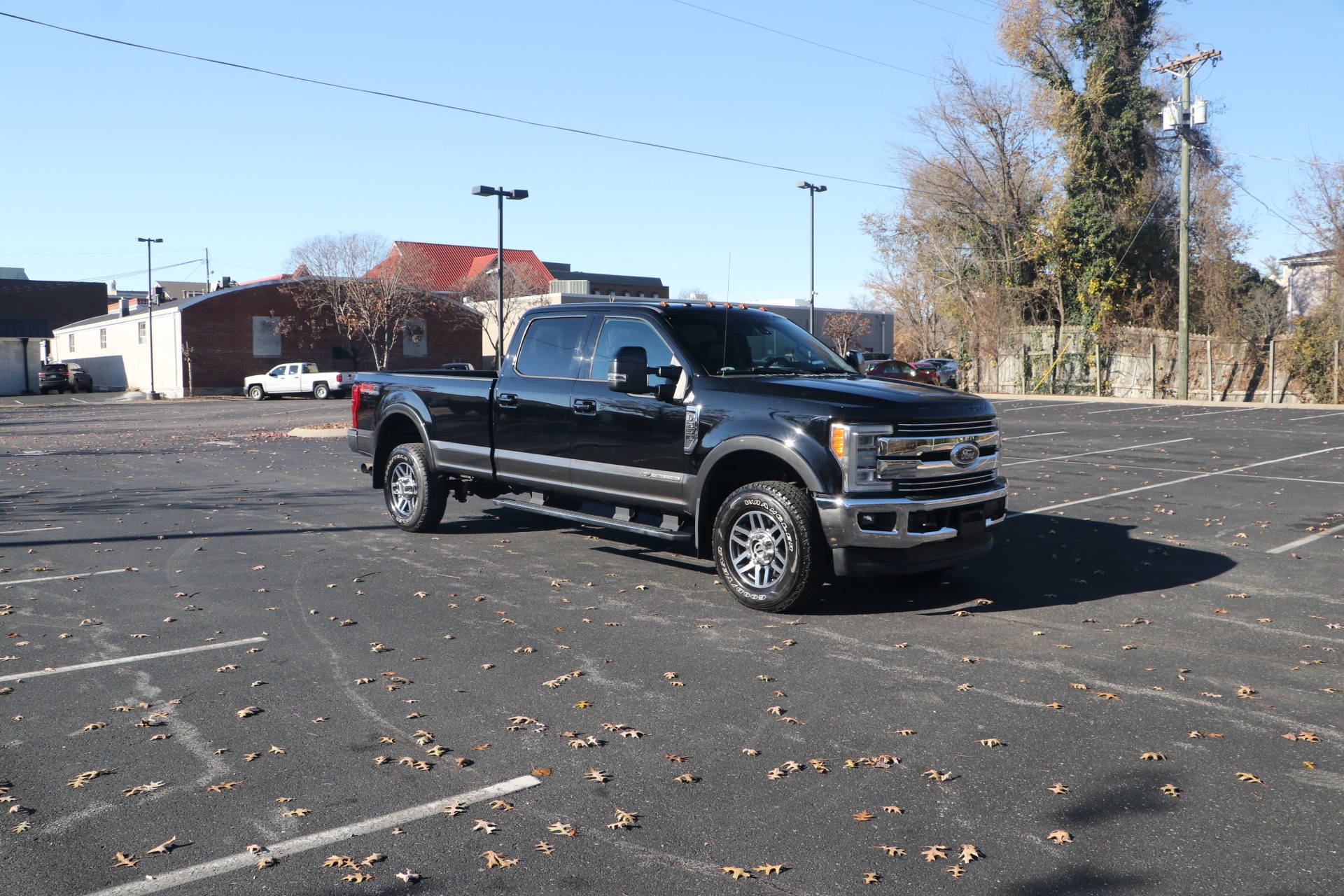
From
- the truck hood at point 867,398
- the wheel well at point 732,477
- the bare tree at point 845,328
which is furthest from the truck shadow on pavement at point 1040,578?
the bare tree at point 845,328

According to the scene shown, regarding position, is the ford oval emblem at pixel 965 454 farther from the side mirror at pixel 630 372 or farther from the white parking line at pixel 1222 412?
the white parking line at pixel 1222 412

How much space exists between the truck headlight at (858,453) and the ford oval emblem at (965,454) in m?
0.62

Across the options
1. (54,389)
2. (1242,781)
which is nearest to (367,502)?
(1242,781)

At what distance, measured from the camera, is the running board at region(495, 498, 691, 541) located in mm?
Answer: 8102

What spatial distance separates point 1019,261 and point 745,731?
132 ft

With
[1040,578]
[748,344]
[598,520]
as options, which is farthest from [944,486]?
[598,520]

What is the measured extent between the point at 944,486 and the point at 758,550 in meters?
1.35

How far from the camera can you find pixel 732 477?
792 centimetres

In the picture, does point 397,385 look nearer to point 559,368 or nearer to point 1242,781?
point 559,368

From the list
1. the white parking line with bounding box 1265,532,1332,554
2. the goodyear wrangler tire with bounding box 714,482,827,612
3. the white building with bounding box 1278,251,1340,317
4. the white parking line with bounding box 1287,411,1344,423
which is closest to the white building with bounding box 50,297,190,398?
the white parking line with bounding box 1287,411,1344,423

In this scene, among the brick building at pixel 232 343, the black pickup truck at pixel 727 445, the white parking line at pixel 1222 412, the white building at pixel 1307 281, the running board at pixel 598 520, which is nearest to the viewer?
the black pickup truck at pixel 727 445

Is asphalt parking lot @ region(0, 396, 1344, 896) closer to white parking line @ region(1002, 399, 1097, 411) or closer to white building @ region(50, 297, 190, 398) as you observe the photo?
white parking line @ region(1002, 399, 1097, 411)

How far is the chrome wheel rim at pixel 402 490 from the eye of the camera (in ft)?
34.8

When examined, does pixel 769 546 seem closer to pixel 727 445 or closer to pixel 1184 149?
pixel 727 445
